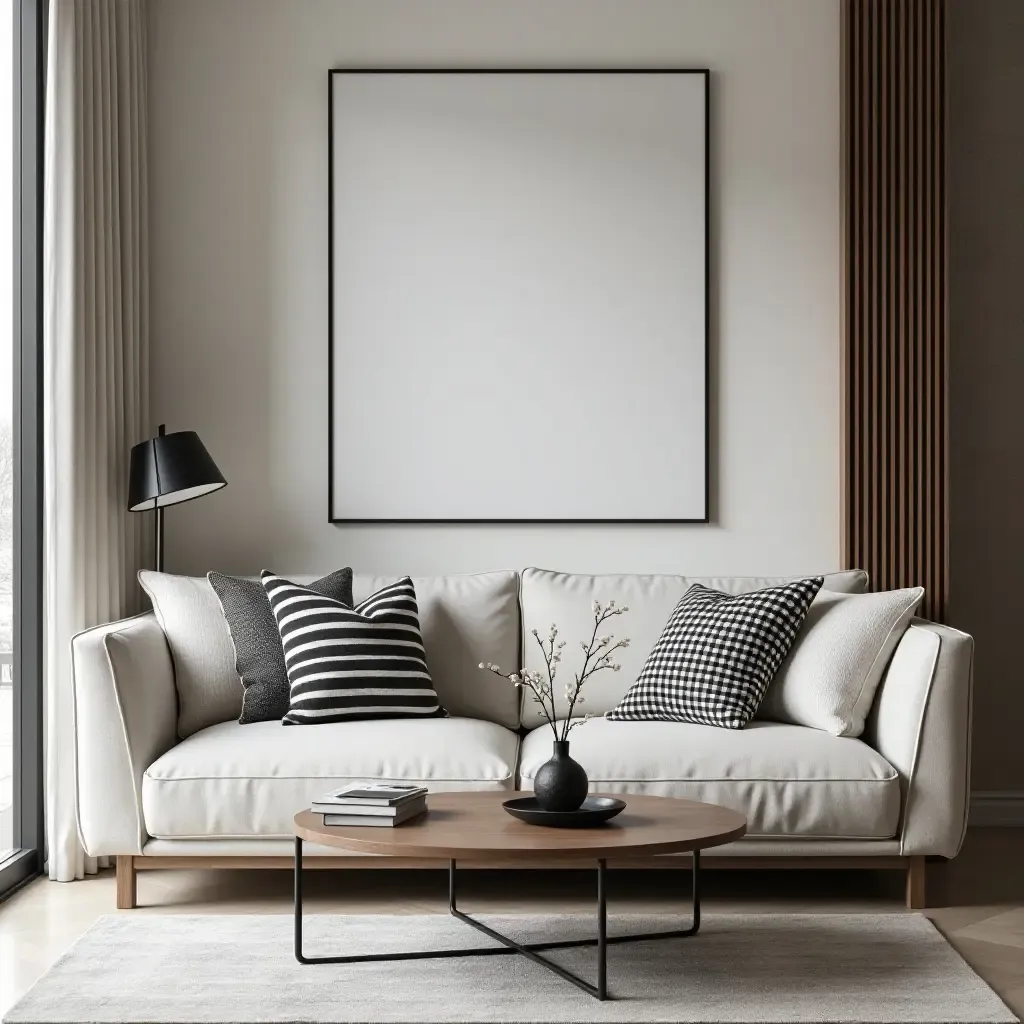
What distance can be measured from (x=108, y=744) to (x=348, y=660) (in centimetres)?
66

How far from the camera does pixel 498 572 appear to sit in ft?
12.4

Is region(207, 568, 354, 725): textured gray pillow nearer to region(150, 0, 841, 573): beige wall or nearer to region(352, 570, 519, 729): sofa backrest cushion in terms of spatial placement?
region(352, 570, 519, 729): sofa backrest cushion

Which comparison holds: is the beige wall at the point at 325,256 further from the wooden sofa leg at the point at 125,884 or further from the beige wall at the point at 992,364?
the wooden sofa leg at the point at 125,884

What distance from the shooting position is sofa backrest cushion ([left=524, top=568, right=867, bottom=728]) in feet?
11.8

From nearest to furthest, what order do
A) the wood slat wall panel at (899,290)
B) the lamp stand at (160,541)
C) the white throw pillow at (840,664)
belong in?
the white throw pillow at (840,664)
the lamp stand at (160,541)
the wood slat wall panel at (899,290)

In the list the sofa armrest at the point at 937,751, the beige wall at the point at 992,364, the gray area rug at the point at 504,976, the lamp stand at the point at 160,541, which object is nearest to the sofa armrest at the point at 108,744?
the gray area rug at the point at 504,976

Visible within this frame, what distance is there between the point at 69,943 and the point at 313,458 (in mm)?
1809

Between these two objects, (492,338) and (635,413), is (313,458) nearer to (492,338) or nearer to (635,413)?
(492,338)

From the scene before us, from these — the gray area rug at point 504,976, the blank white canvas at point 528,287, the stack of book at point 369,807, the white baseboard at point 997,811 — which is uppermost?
the blank white canvas at point 528,287

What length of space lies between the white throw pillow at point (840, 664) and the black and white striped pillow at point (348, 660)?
0.99 meters

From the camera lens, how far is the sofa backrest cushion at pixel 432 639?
3.40 metres

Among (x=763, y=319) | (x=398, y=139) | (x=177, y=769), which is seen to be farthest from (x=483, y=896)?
(x=398, y=139)

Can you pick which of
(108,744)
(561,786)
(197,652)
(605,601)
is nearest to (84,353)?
(197,652)

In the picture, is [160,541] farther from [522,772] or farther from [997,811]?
[997,811]
